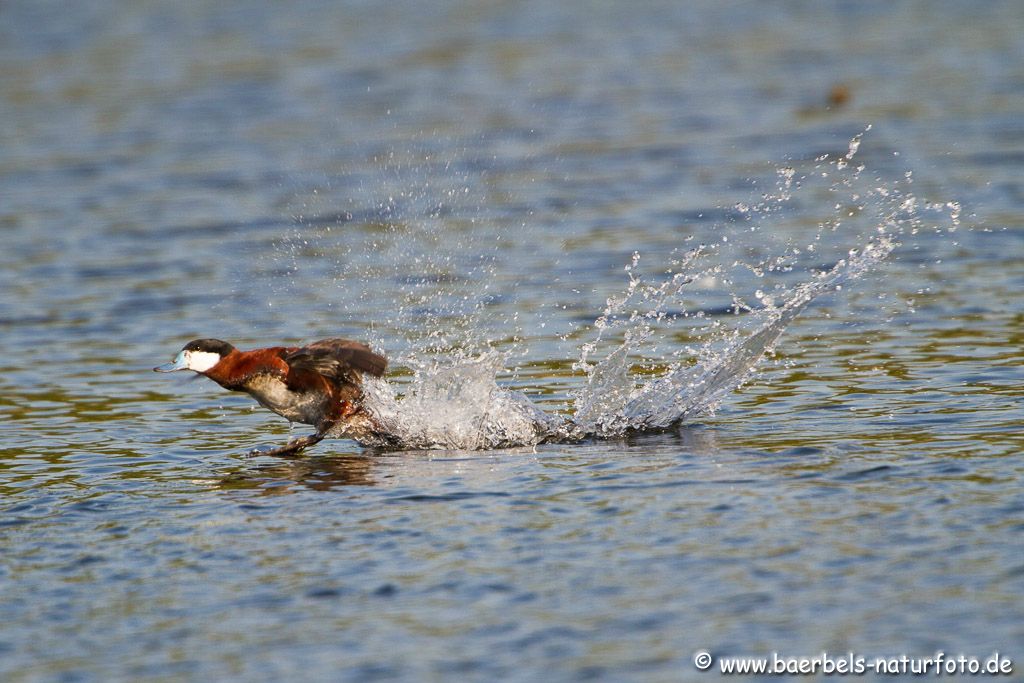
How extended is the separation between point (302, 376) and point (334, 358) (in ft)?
0.82

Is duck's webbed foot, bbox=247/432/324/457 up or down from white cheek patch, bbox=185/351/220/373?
down

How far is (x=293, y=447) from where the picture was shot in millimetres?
9328

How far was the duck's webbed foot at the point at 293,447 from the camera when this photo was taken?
365 inches

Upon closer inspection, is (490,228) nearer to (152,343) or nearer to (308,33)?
(152,343)

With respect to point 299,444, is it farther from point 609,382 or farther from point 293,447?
point 609,382

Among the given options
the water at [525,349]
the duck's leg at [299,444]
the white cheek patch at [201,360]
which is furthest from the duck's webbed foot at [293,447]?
the white cheek patch at [201,360]

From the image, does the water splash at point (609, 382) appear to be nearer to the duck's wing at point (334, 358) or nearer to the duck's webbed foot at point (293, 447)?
the duck's wing at point (334, 358)

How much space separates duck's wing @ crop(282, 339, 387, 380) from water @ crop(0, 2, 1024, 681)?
18 cm

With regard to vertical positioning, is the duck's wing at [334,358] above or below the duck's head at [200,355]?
below

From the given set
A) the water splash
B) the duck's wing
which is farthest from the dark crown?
the water splash

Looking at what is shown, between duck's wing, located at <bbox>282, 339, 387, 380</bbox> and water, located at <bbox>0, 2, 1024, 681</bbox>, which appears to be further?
duck's wing, located at <bbox>282, 339, 387, 380</bbox>

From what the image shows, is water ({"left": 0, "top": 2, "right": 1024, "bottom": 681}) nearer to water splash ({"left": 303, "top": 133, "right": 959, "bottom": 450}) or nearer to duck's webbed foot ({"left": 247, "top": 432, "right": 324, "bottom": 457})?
water splash ({"left": 303, "top": 133, "right": 959, "bottom": 450})

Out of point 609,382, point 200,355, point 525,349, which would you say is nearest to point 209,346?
point 200,355

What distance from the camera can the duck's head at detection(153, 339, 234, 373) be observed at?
9.35 meters
